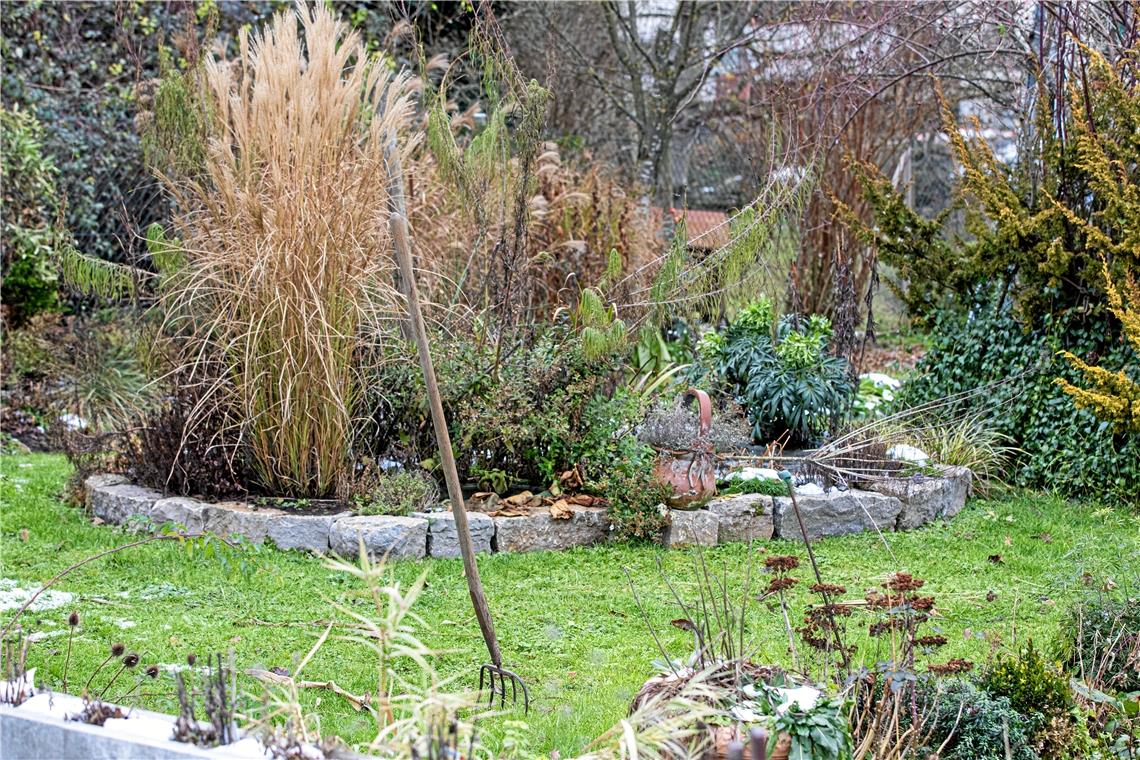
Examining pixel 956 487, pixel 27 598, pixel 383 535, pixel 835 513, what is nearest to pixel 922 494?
pixel 956 487

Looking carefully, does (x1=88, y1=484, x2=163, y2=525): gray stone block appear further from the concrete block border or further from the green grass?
the concrete block border

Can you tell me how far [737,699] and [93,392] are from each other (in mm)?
7363

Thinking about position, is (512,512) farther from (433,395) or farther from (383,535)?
(433,395)

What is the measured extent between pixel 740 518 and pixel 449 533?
1635mm

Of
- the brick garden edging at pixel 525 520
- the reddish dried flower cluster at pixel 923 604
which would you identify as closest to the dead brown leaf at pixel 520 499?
the brick garden edging at pixel 525 520

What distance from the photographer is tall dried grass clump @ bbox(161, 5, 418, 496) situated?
528 cm

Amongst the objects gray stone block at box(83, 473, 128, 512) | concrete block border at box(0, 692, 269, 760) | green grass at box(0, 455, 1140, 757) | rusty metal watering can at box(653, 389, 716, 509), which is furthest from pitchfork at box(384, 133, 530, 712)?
gray stone block at box(83, 473, 128, 512)

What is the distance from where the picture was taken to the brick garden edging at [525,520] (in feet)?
17.4

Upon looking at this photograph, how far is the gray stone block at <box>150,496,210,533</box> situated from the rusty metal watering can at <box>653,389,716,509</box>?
240cm

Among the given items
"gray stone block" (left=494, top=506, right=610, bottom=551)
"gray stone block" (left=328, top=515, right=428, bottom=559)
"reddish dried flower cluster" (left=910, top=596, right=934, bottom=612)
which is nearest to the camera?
"reddish dried flower cluster" (left=910, top=596, right=934, bottom=612)

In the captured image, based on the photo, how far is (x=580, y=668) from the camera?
382cm

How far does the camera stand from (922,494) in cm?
634

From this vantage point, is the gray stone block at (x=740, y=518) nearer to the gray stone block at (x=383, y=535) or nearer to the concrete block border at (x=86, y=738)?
the gray stone block at (x=383, y=535)

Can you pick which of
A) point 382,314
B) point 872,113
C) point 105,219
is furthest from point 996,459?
point 105,219
